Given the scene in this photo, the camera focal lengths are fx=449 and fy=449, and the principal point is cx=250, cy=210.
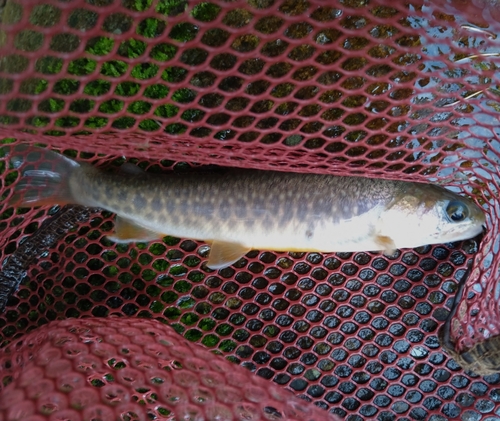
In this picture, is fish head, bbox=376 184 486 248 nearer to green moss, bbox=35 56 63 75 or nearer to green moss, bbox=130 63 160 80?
green moss, bbox=130 63 160 80

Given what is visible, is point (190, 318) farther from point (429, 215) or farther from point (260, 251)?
point (429, 215)

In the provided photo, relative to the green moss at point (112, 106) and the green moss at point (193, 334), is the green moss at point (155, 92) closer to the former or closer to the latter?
the green moss at point (112, 106)

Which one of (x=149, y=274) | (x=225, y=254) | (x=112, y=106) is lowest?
(x=149, y=274)

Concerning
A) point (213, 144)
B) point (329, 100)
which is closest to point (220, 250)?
point (213, 144)

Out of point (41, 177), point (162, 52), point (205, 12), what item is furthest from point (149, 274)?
point (205, 12)

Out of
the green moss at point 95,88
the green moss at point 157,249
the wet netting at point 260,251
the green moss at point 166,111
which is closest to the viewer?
the wet netting at point 260,251

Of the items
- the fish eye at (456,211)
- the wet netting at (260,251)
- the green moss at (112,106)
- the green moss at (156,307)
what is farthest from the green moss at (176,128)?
the fish eye at (456,211)

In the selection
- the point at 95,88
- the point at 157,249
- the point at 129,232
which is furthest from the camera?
the point at 157,249

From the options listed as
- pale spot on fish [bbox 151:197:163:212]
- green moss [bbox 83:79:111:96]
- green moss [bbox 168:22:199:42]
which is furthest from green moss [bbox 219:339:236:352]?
green moss [bbox 168:22:199:42]

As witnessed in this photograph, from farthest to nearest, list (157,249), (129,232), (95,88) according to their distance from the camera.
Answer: (157,249), (129,232), (95,88)
